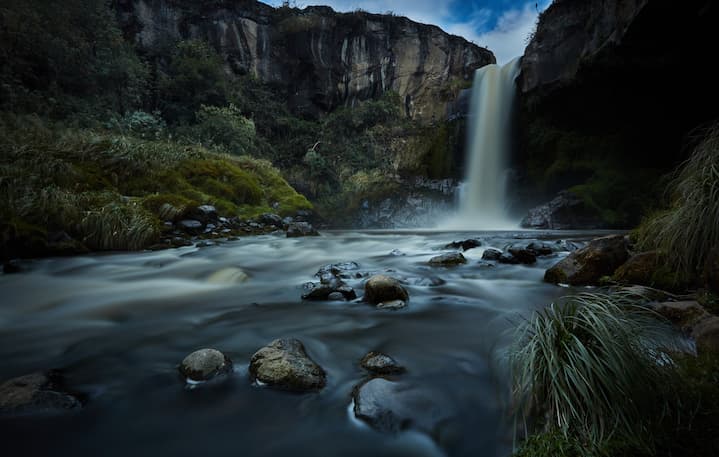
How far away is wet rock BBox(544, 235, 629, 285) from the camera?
3.69m

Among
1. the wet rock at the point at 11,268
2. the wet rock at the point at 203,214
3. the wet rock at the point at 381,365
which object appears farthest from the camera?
the wet rock at the point at 203,214

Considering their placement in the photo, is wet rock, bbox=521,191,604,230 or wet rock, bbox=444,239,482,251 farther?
wet rock, bbox=521,191,604,230

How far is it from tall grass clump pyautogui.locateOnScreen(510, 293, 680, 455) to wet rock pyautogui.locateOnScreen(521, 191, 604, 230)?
42.0ft

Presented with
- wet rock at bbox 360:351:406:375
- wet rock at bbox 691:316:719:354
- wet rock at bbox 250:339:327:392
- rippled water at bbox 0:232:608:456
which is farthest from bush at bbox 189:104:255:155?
wet rock at bbox 691:316:719:354

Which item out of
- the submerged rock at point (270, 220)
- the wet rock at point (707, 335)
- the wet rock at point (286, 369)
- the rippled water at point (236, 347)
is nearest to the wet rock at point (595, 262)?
the rippled water at point (236, 347)

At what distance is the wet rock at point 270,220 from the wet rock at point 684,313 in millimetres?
8971

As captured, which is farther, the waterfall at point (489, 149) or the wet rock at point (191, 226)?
the waterfall at point (489, 149)

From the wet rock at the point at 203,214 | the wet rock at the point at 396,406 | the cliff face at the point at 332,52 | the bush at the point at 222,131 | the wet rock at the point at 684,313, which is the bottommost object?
the wet rock at the point at 396,406

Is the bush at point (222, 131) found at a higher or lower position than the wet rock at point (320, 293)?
higher

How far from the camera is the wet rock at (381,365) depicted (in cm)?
211

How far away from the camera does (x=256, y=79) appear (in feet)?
85.8

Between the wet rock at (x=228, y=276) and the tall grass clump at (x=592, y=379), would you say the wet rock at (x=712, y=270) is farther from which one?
the wet rock at (x=228, y=276)

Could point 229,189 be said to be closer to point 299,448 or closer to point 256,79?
point 299,448

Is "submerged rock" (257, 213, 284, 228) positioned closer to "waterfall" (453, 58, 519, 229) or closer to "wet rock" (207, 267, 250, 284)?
"wet rock" (207, 267, 250, 284)
